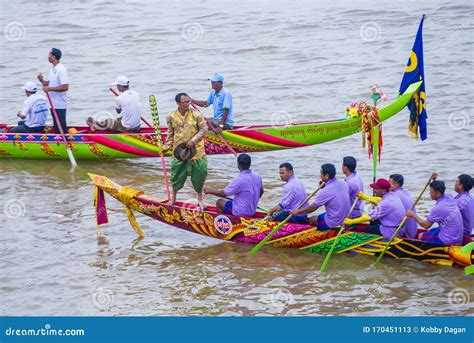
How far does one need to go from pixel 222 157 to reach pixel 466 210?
21.3ft

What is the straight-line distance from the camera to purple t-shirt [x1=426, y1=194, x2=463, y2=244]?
10547 mm

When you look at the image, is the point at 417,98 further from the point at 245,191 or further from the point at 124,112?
the point at 124,112

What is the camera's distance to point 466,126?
17.0m

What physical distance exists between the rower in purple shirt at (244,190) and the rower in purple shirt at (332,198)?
83cm

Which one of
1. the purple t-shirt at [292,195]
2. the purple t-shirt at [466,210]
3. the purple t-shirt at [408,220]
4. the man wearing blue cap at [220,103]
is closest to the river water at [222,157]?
the purple t-shirt at [408,220]

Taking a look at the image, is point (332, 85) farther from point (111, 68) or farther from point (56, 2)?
point (56, 2)

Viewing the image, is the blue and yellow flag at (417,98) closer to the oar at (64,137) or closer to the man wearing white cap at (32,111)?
the oar at (64,137)

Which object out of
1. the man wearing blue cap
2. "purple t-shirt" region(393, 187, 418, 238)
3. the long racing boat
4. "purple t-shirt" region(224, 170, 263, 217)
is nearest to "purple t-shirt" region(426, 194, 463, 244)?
"purple t-shirt" region(393, 187, 418, 238)

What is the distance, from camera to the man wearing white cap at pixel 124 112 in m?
15.2

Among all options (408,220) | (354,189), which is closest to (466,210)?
(408,220)

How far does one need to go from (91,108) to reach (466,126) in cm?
808

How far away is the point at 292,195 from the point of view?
11508 millimetres

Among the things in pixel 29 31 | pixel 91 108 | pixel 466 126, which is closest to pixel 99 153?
pixel 91 108

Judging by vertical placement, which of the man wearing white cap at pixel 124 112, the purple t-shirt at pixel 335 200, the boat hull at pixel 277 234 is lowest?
the boat hull at pixel 277 234
